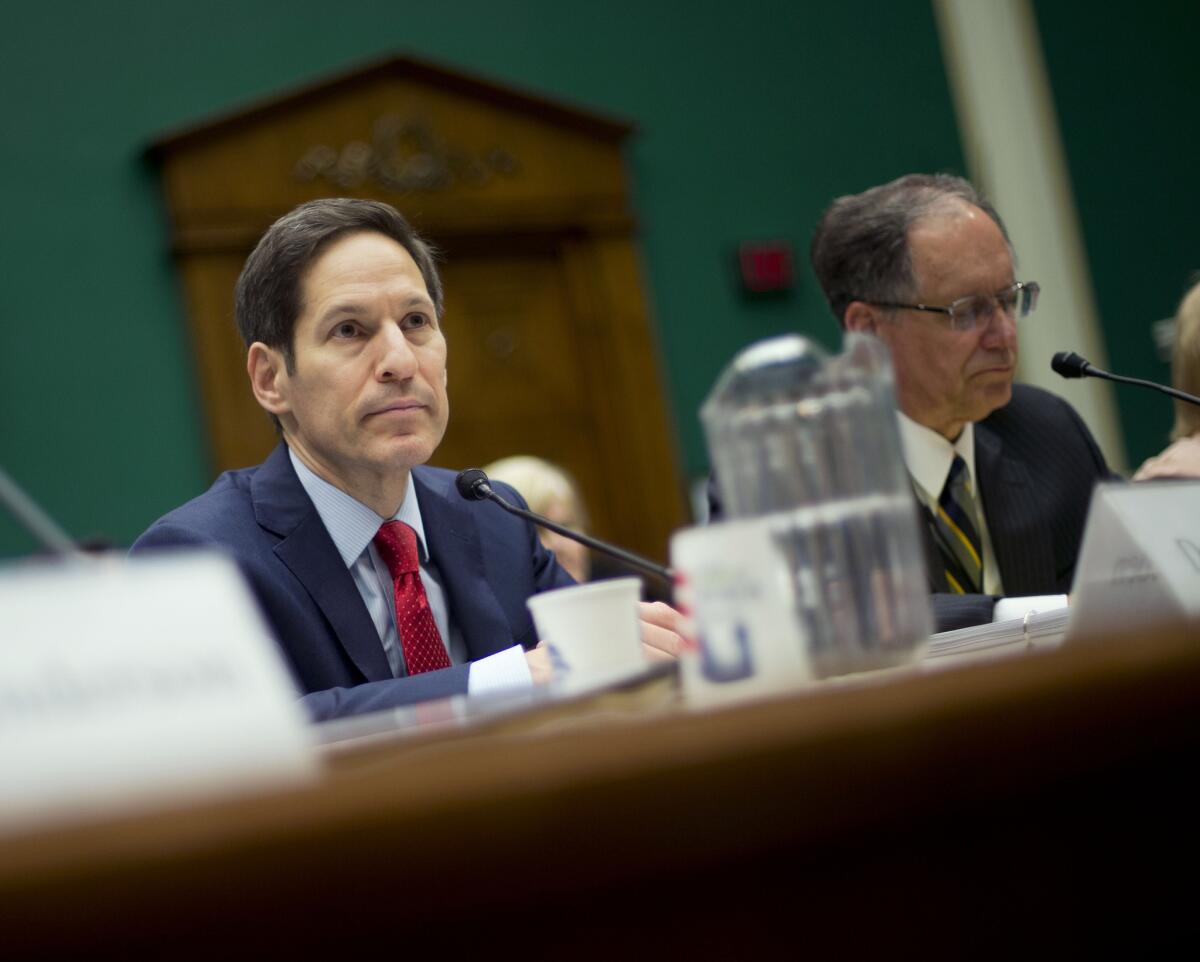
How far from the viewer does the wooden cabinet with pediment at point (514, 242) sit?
482cm

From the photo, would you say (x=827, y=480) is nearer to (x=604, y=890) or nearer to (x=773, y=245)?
(x=604, y=890)

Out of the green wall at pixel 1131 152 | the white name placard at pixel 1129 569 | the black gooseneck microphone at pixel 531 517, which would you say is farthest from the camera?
the green wall at pixel 1131 152

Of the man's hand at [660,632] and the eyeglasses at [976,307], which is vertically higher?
the eyeglasses at [976,307]

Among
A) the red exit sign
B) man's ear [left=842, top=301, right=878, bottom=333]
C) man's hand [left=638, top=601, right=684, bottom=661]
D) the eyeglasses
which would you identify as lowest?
man's hand [left=638, top=601, right=684, bottom=661]

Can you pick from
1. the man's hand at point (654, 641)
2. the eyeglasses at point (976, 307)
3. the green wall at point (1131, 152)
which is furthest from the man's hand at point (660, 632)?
the green wall at point (1131, 152)

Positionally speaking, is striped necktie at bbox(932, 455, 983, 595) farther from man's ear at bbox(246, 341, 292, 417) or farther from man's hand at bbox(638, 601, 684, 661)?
man's ear at bbox(246, 341, 292, 417)

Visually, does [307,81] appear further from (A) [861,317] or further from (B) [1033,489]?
(B) [1033,489]

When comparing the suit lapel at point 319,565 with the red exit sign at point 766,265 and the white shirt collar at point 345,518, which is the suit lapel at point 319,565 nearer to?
the white shirt collar at point 345,518

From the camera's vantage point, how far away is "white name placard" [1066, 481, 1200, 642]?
895mm

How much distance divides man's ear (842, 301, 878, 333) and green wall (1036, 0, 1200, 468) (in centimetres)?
382

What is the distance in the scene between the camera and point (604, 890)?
58 cm

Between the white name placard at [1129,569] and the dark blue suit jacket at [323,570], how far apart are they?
0.73 meters

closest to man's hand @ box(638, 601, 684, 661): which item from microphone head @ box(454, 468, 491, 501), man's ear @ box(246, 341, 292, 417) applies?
microphone head @ box(454, 468, 491, 501)

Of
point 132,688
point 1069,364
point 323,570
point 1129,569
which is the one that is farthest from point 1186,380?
point 132,688
